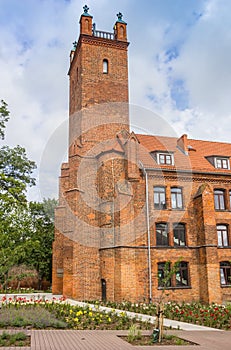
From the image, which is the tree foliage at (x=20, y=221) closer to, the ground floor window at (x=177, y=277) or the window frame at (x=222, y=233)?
the ground floor window at (x=177, y=277)

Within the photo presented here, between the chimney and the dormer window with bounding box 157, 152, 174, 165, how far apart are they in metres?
2.13

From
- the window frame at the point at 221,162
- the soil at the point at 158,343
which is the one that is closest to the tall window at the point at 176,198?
Result: the window frame at the point at 221,162

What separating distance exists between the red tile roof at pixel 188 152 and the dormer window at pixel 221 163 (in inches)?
13.6

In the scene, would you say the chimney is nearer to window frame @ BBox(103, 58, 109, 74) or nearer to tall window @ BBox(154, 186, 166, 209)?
tall window @ BBox(154, 186, 166, 209)

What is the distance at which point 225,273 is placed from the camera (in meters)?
23.4

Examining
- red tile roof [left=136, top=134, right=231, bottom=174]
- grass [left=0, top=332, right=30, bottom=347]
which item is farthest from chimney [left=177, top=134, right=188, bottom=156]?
grass [left=0, top=332, right=30, bottom=347]

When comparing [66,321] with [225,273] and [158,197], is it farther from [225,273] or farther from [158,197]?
[225,273]

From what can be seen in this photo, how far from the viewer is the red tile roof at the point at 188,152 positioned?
25.0 metres

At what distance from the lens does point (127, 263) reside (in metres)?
21.0

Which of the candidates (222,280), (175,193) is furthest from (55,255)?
(222,280)

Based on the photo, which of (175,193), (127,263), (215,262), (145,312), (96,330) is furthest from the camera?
(175,193)

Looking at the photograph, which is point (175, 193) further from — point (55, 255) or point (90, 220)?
point (55, 255)

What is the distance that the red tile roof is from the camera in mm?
25031

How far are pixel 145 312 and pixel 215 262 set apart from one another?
7674 mm
